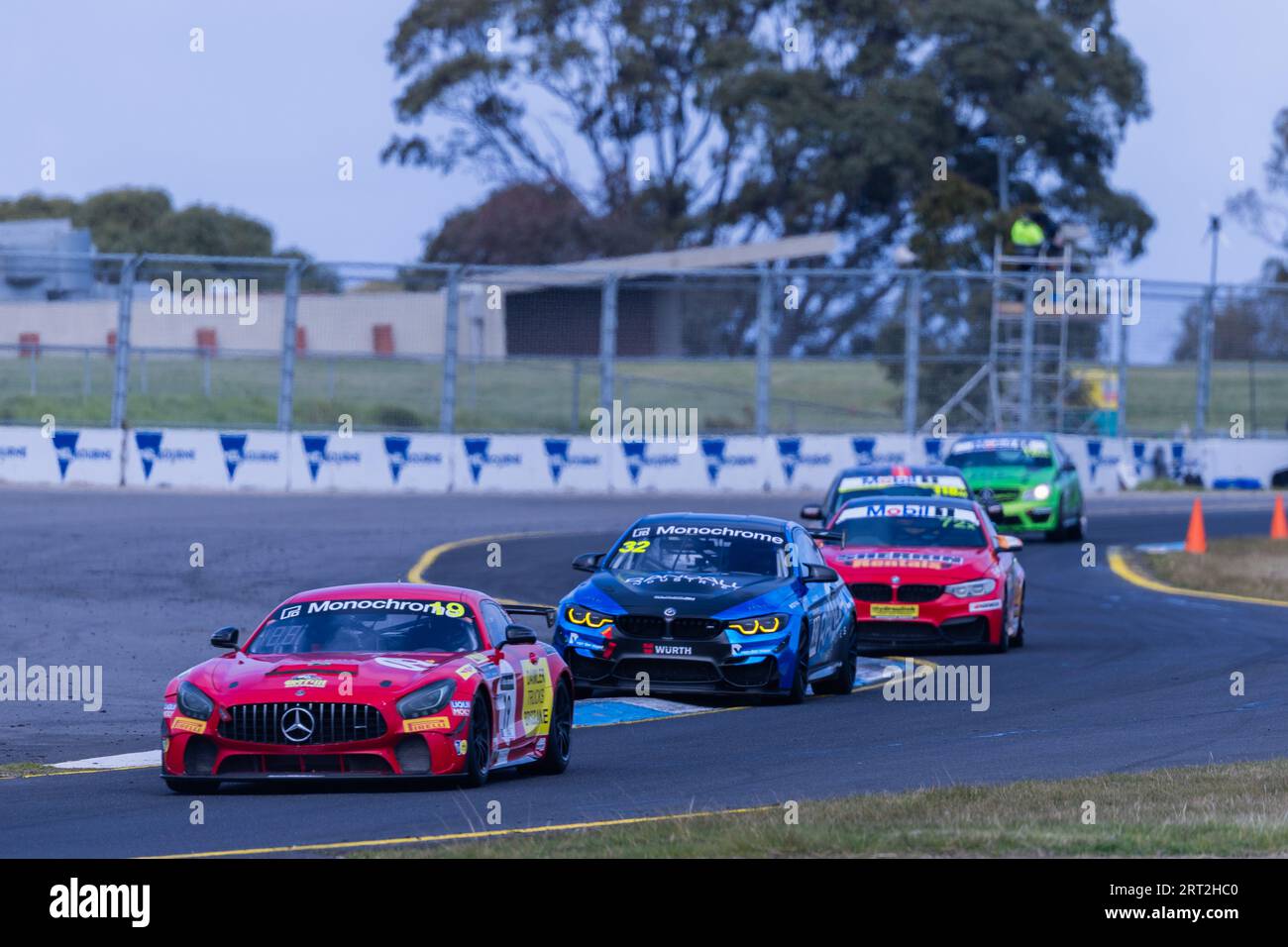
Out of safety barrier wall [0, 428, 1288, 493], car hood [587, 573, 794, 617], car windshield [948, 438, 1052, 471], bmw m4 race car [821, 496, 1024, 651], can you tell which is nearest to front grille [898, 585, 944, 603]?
bmw m4 race car [821, 496, 1024, 651]

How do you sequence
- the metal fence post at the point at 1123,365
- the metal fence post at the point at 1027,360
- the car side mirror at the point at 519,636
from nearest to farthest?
the car side mirror at the point at 519,636, the metal fence post at the point at 1027,360, the metal fence post at the point at 1123,365

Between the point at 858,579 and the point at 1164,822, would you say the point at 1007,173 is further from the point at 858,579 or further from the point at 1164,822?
the point at 1164,822

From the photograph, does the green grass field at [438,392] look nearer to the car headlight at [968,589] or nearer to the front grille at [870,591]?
the front grille at [870,591]

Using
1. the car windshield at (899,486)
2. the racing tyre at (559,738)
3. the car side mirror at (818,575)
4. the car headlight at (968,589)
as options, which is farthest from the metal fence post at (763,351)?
the racing tyre at (559,738)

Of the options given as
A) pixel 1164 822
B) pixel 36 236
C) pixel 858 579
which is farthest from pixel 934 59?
pixel 1164 822

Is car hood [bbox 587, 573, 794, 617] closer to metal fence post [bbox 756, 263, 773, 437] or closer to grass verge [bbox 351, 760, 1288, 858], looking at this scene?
grass verge [bbox 351, 760, 1288, 858]

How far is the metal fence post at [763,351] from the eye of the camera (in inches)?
1426

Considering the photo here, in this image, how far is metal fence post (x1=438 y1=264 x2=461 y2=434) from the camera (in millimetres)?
34312

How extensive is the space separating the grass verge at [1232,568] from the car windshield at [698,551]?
9942 mm

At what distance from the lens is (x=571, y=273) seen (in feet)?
118

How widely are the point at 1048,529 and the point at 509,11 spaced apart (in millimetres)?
38585

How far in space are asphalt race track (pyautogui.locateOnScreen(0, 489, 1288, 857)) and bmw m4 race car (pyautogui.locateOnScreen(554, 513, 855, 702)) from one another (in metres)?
0.32

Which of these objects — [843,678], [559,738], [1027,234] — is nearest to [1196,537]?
[843,678]

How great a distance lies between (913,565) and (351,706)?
8.81 metres
